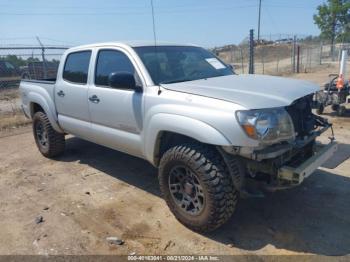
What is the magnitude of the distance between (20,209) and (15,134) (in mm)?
Result: 4489

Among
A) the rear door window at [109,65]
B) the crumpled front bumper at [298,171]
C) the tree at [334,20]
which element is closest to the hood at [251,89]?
the crumpled front bumper at [298,171]

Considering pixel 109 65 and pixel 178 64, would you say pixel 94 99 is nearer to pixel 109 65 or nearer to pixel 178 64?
pixel 109 65

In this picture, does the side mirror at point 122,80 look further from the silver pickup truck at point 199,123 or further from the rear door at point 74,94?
the rear door at point 74,94

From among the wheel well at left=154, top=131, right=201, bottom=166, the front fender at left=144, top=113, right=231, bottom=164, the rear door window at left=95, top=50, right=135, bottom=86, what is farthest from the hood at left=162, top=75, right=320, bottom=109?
the rear door window at left=95, top=50, right=135, bottom=86

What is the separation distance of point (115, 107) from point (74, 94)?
105 cm

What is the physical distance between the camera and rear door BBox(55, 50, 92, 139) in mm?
4863

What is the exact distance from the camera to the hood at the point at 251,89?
316cm

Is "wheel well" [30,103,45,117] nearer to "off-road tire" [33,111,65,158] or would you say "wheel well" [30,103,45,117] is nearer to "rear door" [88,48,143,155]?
"off-road tire" [33,111,65,158]

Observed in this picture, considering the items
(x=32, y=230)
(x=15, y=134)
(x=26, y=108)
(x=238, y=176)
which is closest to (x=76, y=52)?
(x=26, y=108)

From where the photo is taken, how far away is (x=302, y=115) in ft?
11.6

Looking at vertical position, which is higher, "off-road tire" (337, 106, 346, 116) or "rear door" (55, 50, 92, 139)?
"rear door" (55, 50, 92, 139)

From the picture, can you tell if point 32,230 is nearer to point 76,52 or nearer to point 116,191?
point 116,191

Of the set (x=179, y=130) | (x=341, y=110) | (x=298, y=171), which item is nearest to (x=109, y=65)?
(x=179, y=130)

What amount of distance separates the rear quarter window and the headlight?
8.67 feet
